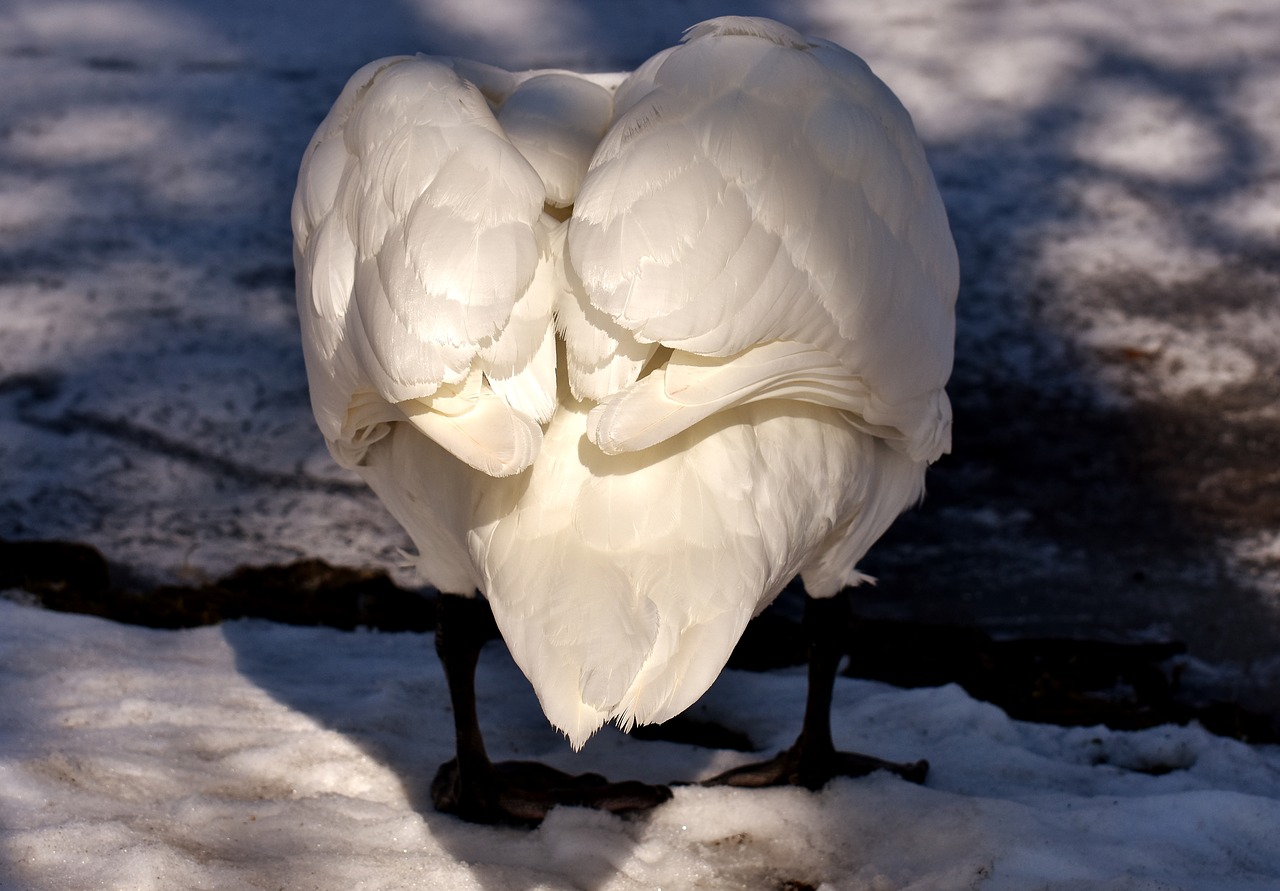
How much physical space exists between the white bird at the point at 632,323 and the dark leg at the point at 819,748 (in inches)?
23.8

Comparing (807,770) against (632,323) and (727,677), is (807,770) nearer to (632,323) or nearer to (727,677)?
(727,677)

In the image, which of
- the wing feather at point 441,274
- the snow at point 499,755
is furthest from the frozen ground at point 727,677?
the wing feather at point 441,274

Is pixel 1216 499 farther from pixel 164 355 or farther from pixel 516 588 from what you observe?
pixel 164 355

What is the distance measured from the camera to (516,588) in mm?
2240

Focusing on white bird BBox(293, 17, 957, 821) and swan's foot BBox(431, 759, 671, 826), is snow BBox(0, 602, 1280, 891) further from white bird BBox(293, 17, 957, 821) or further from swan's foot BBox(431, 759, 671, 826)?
white bird BBox(293, 17, 957, 821)

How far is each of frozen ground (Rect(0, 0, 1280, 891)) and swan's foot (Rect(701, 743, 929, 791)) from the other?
0.08 m

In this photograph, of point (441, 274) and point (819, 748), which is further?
point (819, 748)

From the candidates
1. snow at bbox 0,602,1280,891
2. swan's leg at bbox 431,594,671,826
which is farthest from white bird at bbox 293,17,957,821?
snow at bbox 0,602,1280,891

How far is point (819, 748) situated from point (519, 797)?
668mm

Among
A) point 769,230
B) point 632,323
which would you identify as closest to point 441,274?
point 632,323

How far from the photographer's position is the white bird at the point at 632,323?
81.7 inches

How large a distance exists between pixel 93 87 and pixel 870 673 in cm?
552

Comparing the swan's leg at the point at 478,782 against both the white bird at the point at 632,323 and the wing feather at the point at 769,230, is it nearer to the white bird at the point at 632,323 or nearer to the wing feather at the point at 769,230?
the white bird at the point at 632,323

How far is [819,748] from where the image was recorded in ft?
10.4
